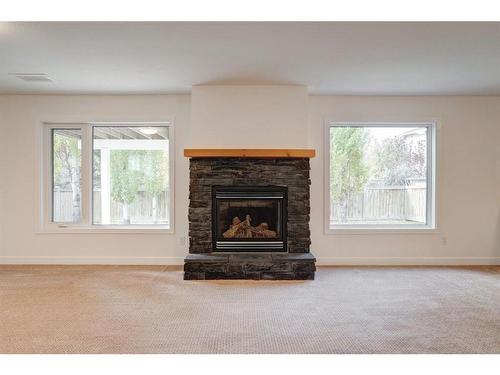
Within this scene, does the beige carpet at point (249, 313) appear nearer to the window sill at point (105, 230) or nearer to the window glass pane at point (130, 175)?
the window sill at point (105, 230)

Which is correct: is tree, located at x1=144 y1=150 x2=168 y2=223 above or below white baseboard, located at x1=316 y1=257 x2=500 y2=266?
above

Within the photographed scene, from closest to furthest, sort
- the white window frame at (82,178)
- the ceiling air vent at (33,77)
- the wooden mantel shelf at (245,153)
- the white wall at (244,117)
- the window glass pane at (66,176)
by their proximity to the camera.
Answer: the ceiling air vent at (33,77)
the wooden mantel shelf at (245,153)
the white wall at (244,117)
the white window frame at (82,178)
the window glass pane at (66,176)

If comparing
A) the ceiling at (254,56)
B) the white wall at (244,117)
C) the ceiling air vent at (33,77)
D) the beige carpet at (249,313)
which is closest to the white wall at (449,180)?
the ceiling at (254,56)

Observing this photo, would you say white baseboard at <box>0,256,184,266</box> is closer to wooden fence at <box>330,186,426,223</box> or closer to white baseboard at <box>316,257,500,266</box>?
white baseboard at <box>316,257,500,266</box>

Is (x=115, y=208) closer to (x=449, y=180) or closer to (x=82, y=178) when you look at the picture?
(x=82, y=178)

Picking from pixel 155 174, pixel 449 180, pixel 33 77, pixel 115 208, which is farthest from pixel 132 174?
pixel 449 180

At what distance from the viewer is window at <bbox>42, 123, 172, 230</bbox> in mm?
5871

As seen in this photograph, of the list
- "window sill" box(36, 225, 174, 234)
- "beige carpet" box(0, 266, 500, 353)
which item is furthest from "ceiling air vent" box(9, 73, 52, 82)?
"beige carpet" box(0, 266, 500, 353)

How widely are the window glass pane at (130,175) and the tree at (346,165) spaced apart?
7.77ft

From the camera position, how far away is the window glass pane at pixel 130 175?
19.4ft

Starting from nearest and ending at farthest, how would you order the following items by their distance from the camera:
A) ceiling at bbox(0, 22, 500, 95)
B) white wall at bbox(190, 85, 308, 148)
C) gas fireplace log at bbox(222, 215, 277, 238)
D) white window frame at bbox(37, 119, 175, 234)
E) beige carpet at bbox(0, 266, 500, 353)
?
beige carpet at bbox(0, 266, 500, 353) < ceiling at bbox(0, 22, 500, 95) < white wall at bbox(190, 85, 308, 148) < gas fireplace log at bbox(222, 215, 277, 238) < white window frame at bbox(37, 119, 175, 234)

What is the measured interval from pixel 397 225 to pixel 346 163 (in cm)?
113

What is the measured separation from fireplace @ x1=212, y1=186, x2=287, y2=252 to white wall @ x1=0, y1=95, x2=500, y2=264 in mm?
667

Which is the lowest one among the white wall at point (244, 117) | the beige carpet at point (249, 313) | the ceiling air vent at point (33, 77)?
the beige carpet at point (249, 313)
